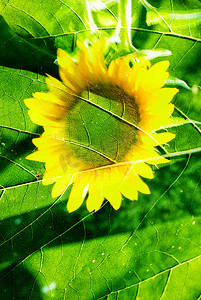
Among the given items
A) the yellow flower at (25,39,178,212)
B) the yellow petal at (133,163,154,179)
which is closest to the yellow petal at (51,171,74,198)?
the yellow flower at (25,39,178,212)

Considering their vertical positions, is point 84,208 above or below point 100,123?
below

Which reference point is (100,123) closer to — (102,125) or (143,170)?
(102,125)

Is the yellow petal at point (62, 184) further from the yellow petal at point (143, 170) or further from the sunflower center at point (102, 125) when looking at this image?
the yellow petal at point (143, 170)

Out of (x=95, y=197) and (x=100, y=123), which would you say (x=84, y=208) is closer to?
(x=95, y=197)

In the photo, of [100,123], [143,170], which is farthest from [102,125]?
[143,170]

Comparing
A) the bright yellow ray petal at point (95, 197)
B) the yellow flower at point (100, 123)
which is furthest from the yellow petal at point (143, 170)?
the bright yellow ray petal at point (95, 197)

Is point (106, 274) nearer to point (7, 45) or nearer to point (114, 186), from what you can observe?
point (114, 186)

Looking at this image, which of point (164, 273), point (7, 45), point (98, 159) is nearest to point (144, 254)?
point (164, 273)

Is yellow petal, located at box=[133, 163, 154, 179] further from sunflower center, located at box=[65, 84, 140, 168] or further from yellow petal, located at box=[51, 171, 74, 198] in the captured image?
yellow petal, located at box=[51, 171, 74, 198]
